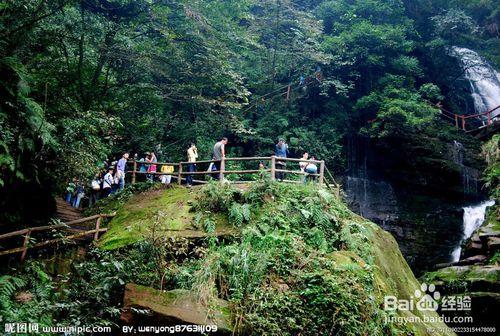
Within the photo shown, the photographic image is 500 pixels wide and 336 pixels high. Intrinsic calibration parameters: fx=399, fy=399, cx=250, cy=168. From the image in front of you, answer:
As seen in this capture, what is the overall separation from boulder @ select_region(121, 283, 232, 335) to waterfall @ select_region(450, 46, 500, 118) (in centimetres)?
2296

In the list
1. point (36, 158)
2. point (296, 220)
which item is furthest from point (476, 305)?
point (36, 158)

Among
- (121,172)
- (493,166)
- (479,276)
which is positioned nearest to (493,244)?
(479,276)

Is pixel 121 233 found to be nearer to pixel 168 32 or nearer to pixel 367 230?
pixel 367 230

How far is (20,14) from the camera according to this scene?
10.1 meters

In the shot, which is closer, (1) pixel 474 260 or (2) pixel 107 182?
(2) pixel 107 182

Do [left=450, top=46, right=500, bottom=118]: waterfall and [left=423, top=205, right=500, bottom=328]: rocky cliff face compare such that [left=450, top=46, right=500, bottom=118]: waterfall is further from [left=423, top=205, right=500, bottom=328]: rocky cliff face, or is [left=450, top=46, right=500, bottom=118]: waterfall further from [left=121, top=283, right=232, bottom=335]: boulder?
[left=121, top=283, right=232, bottom=335]: boulder

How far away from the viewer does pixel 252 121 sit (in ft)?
74.5

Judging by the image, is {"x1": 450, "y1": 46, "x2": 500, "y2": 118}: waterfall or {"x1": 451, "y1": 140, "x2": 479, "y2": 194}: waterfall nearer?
{"x1": 451, "y1": 140, "x2": 479, "y2": 194}: waterfall

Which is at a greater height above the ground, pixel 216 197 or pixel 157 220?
pixel 216 197

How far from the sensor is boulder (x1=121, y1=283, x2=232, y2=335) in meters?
6.77

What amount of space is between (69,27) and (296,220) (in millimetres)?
9577

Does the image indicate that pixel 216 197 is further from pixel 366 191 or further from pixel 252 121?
pixel 366 191

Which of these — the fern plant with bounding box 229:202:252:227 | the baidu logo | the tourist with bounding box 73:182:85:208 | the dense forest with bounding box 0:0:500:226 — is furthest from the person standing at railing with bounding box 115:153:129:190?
the baidu logo

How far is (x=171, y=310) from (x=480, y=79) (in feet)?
81.0
